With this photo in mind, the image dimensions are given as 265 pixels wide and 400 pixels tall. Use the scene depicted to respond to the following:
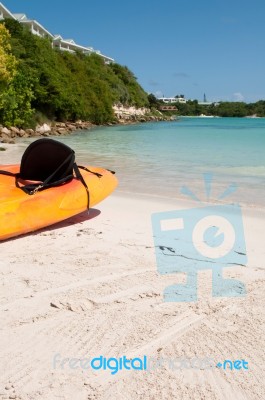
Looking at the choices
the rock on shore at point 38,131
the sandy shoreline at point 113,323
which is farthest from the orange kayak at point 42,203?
the rock on shore at point 38,131

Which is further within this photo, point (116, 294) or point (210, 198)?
point (210, 198)

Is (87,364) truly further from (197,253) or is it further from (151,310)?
(197,253)

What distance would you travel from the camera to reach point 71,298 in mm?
A: 2936

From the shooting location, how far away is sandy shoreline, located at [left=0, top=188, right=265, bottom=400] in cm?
207

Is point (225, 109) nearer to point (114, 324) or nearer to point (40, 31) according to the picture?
point (40, 31)

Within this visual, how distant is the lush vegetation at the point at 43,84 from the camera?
26.4 meters

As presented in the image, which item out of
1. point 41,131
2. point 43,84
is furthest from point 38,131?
point 43,84

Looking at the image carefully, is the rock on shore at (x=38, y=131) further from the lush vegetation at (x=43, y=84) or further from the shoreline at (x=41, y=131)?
the lush vegetation at (x=43, y=84)

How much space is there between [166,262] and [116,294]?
0.81 metres

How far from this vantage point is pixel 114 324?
261 centimetres

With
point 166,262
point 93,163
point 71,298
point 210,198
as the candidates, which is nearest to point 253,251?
point 166,262

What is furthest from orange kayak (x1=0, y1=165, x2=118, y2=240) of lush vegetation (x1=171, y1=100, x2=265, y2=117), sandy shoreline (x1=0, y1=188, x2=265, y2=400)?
lush vegetation (x1=171, y1=100, x2=265, y2=117)

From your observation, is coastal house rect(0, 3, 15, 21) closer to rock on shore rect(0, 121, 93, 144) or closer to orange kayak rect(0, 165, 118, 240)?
rock on shore rect(0, 121, 93, 144)

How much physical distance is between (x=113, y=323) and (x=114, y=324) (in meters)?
0.02
